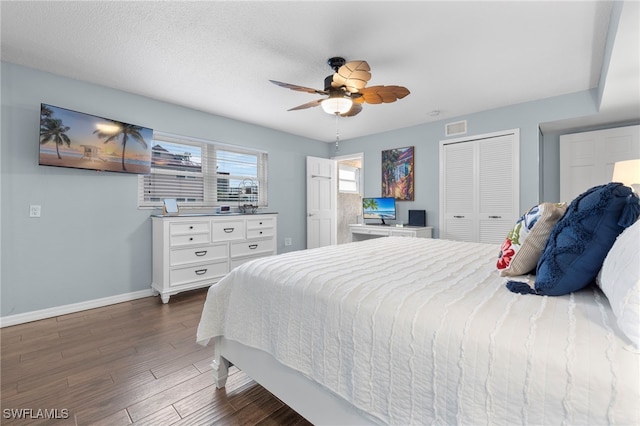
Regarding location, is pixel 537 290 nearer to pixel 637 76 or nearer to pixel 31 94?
pixel 637 76

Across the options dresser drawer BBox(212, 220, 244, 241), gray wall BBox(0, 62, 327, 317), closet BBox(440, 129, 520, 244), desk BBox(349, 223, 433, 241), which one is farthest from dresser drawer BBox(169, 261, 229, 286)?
closet BBox(440, 129, 520, 244)

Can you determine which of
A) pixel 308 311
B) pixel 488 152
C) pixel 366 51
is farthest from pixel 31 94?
pixel 488 152

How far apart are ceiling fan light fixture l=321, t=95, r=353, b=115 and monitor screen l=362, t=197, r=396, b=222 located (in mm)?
2585

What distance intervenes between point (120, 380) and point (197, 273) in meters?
1.76

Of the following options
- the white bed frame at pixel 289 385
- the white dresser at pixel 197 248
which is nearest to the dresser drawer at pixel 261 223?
the white dresser at pixel 197 248

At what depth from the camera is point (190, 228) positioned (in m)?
3.44

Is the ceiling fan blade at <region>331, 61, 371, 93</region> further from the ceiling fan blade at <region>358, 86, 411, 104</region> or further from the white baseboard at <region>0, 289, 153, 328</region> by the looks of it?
the white baseboard at <region>0, 289, 153, 328</region>

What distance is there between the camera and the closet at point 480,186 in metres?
3.84

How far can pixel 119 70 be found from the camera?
2.83 m

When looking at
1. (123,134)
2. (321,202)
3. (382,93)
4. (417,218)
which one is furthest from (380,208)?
(123,134)

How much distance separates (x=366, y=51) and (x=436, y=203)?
112 inches

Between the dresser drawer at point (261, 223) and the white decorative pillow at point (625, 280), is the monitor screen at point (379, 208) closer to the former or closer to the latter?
the dresser drawer at point (261, 223)

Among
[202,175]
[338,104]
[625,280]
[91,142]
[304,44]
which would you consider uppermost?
[304,44]

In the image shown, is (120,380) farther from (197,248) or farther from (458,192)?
(458,192)
